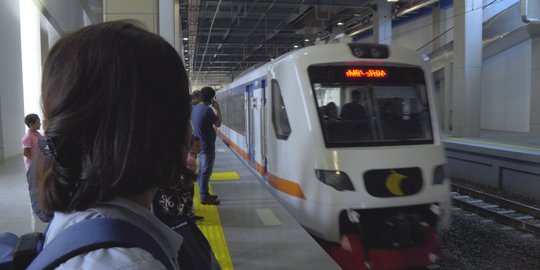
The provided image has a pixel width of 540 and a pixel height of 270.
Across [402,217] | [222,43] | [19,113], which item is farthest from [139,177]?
[222,43]

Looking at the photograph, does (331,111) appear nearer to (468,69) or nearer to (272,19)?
(468,69)

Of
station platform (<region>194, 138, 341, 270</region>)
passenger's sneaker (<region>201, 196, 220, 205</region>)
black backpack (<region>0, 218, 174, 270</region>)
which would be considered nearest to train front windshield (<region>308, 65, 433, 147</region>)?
station platform (<region>194, 138, 341, 270</region>)

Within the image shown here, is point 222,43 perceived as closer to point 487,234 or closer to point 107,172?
point 487,234

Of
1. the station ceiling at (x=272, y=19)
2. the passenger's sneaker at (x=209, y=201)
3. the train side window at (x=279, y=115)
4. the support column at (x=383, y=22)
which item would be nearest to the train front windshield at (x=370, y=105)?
the train side window at (x=279, y=115)

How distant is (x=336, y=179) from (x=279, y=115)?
1.32 metres

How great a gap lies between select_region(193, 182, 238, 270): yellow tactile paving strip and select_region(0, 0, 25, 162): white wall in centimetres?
763

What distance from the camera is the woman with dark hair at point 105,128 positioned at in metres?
0.81

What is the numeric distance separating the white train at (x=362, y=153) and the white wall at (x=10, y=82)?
Answer: 359 inches

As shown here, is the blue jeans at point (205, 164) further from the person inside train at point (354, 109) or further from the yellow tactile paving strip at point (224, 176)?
the yellow tactile paving strip at point (224, 176)

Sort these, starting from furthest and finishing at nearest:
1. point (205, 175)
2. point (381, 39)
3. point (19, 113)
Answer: point (381, 39) < point (19, 113) < point (205, 175)

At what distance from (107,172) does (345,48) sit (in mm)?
4181

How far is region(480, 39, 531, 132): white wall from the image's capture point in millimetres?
16506

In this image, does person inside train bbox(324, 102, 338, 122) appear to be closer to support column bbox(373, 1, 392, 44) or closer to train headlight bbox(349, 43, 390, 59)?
train headlight bbox(349, 43, 390, 59)

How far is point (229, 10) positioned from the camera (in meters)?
19.5
